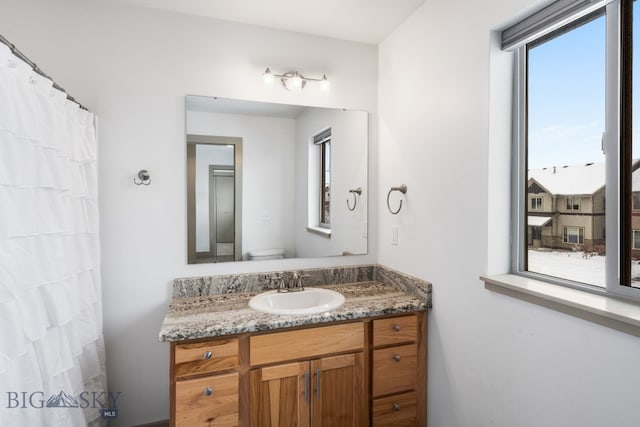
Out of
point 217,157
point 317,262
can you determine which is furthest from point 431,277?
point 217,157

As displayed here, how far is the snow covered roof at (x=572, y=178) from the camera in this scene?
114cm

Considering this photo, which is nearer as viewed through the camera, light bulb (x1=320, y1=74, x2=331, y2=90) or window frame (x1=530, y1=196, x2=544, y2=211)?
window frame (x1=530, y1=196, x2=544, y2=211)

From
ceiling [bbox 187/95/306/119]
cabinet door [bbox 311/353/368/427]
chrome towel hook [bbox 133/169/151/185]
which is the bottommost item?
cabinet door [bbox 311/353/368/427]

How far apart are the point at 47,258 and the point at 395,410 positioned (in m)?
1.76

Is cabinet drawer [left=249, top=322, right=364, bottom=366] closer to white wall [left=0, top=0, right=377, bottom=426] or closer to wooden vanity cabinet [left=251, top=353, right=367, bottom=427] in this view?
wooden vanity cabinet [left=251, top=353, right=367, bottom=427]

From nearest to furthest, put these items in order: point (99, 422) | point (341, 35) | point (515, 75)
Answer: point (515, 75) → point (99, 422) → point (341, 35)

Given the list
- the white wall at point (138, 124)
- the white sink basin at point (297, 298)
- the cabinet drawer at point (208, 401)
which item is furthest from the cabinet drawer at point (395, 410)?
the white wall at point (138, 124)

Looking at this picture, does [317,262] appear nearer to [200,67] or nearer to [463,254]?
[463,254]

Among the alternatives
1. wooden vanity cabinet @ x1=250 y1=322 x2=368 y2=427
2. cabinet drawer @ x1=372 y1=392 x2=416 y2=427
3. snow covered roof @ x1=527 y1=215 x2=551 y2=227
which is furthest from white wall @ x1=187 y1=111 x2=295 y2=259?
snow covered roof @ x1=527 y1=215 x2=551 y2=227

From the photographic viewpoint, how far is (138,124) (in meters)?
1.85

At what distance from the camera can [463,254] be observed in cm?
155

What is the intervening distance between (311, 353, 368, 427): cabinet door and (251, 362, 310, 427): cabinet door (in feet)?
0.16

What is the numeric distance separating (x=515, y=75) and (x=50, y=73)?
230 centimetres

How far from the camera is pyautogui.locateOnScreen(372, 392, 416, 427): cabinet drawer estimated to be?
172cm
